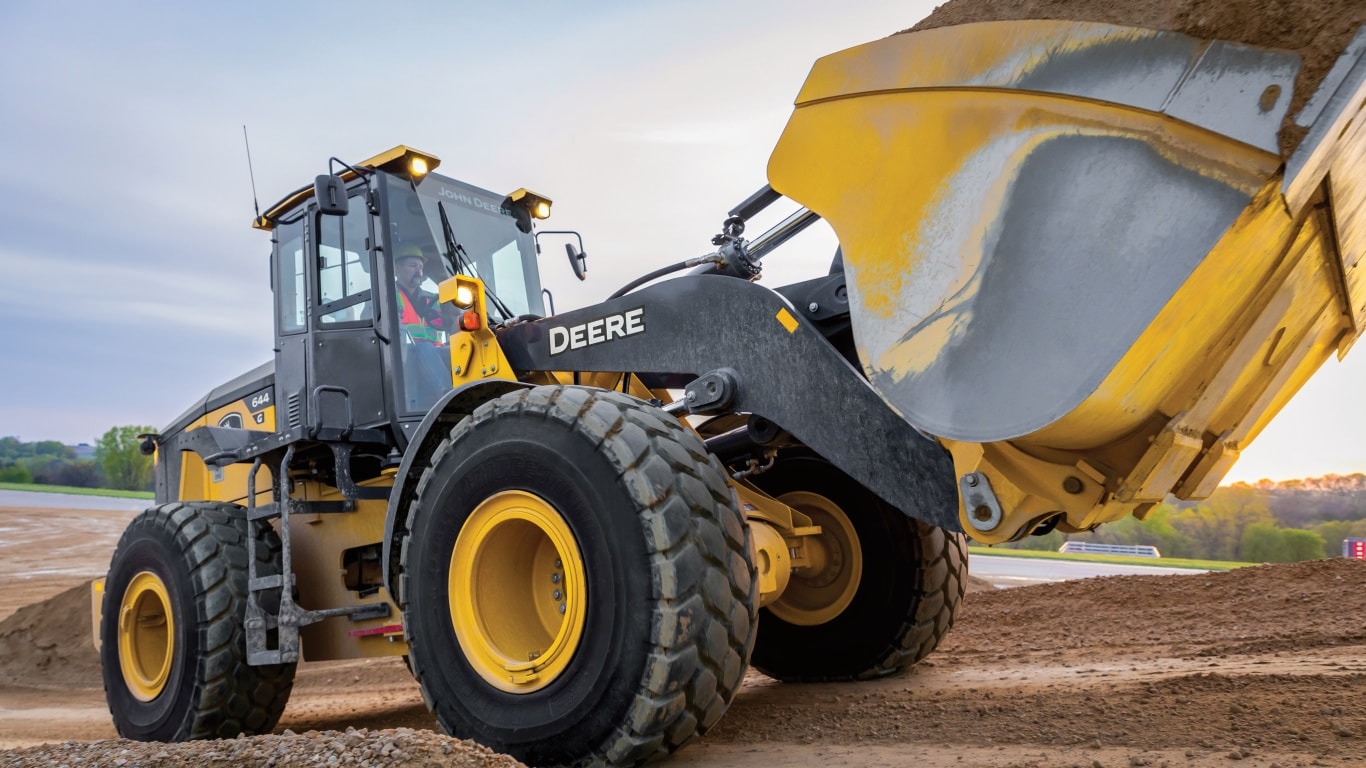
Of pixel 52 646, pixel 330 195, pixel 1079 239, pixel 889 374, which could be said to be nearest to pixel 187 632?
pixel 330 195

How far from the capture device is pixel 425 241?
558cm

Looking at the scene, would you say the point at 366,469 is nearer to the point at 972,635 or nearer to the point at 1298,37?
the point at 972,635

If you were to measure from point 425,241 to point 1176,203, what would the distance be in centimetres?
412

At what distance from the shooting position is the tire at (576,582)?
3020 mm

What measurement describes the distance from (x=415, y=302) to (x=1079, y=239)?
3.79 metres

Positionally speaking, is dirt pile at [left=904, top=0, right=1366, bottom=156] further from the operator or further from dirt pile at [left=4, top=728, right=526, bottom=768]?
the operator

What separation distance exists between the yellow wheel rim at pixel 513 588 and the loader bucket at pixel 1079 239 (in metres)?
1.34

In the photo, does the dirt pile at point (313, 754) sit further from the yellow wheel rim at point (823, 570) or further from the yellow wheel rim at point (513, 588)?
the yellow wheel rim at point (823, 570)

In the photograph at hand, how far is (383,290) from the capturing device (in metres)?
5.40

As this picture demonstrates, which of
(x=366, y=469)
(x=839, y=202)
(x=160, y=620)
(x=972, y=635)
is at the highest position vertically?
(x=839, y=202)

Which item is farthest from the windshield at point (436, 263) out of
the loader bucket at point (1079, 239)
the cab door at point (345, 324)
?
the loader bucket at point (1079, 239)

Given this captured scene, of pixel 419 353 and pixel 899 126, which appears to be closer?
pixel 899 126

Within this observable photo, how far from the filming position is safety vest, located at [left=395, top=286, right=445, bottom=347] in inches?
212

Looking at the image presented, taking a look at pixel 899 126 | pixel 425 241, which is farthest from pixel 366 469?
pixel 899 126
